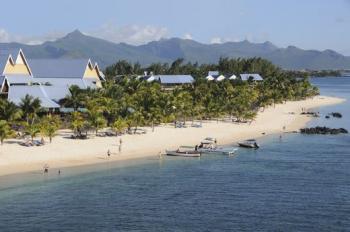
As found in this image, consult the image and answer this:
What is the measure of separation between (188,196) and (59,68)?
1912 inches

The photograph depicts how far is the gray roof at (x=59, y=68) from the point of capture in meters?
81.9

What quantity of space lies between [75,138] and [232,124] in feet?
91.1

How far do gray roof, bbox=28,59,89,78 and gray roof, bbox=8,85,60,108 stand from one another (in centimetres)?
1786

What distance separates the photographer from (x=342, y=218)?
112 feet

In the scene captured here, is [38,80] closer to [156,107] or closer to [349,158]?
[156,107]

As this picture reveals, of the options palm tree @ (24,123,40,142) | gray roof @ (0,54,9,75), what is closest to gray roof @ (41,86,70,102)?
gray roof @ (0,54,9,75)

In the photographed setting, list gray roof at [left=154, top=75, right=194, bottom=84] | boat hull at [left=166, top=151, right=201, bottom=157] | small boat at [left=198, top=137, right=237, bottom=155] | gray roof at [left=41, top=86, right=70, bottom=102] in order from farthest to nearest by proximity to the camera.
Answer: gray roof at [left=154, top=75, right=194, bottom=84] → gray roof at [left=41, top=86, right=70, bottom=102] → small boat at [left=198, top=137, right=237, bottom=155] → boat hull at [left=166, top=151, right=201, bottom=157]

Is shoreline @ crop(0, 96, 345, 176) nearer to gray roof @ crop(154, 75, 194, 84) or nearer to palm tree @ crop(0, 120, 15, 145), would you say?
palm tree @ crop(0, 120, 15, 145)

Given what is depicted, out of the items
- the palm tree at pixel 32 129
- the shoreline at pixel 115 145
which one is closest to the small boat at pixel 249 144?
the shoreline at pixel 115 145

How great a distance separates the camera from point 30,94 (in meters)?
61.7

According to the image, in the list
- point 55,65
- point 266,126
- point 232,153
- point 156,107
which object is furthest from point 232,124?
point 55,65

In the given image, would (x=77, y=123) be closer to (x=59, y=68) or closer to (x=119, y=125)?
(x=119, y=125)

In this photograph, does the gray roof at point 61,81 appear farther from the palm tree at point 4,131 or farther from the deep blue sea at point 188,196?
the deep blue sea at point 188,196

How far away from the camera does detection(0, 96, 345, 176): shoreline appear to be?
47.8 m
